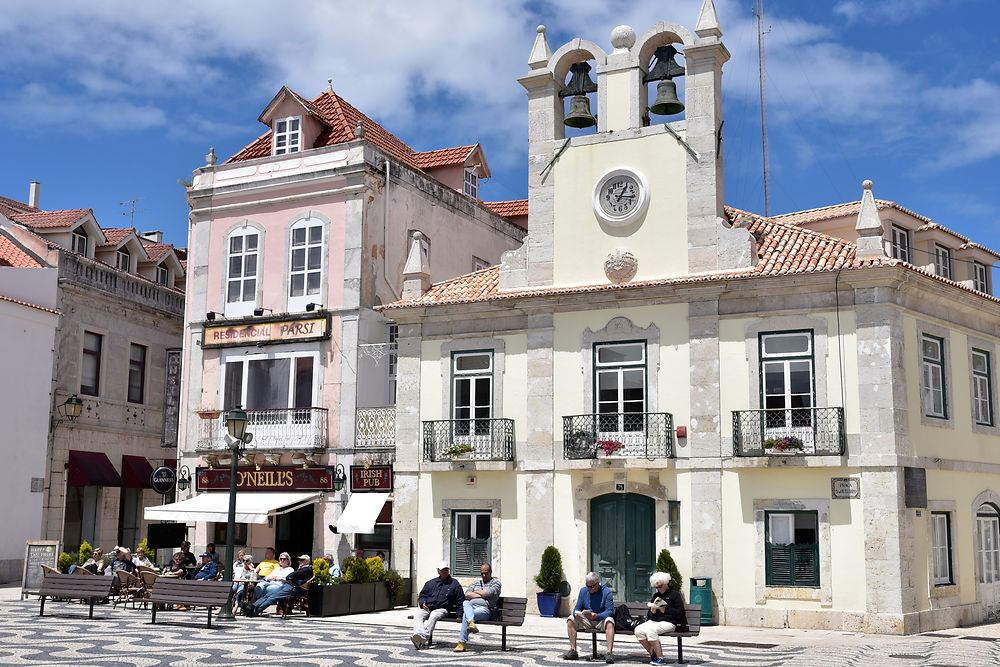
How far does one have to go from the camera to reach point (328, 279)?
2606 cm

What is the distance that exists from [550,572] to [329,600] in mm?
4293

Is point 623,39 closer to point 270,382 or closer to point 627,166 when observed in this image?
point 627,166

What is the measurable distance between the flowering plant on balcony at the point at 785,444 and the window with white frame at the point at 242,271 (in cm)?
1329

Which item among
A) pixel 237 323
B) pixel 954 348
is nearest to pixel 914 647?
pixel 954 348

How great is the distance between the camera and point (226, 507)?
24.2 meters

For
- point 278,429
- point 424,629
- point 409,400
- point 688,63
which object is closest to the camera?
point 424,629

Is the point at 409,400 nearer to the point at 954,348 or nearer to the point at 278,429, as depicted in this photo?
the point at 278,429

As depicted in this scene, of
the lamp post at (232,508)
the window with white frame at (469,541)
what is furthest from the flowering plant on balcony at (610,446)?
the lamp post at (232,508)

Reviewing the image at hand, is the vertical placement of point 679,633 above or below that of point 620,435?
below

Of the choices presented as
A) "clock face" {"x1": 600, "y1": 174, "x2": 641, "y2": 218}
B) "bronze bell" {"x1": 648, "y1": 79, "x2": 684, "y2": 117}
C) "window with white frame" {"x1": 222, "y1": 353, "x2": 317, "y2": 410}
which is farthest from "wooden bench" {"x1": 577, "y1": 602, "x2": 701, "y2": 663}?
"window with white frame" {"x1": 222, "y1": 353, "x2": 317, "y2": 410}

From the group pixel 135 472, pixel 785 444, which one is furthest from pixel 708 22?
pixel 135 472

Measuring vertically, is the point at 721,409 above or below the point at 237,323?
below

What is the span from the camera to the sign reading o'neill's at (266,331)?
25.9m

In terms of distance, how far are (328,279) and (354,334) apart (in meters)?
1.61
